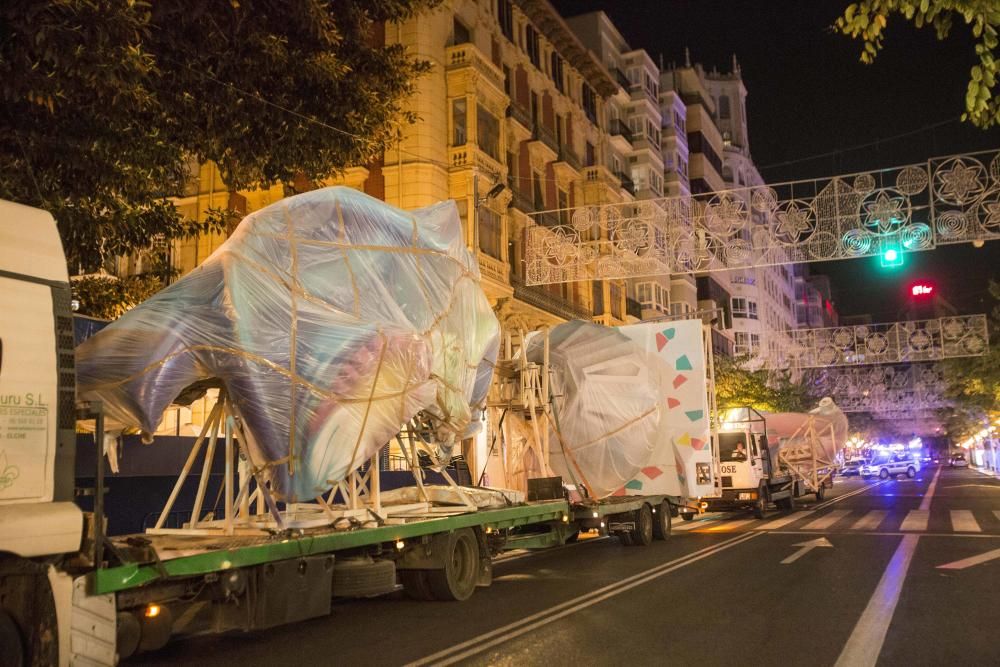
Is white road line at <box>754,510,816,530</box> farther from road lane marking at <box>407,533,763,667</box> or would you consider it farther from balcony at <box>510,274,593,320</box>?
balcony at <box>510,274,593,320</box>

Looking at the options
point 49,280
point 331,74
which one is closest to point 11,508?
point 49,280

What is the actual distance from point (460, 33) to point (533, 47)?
6841mm

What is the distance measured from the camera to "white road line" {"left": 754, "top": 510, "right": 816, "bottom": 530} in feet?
71.2

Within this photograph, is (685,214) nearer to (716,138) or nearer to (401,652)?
(401,652)

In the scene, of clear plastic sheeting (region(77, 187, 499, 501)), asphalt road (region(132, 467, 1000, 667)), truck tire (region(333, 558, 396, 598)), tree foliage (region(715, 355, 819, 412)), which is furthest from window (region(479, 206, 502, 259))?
truck tire (region(333, 558, 396, 598))

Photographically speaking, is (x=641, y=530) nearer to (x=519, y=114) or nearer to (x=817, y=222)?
(x=817, y=222)

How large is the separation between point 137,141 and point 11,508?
5.71 metres

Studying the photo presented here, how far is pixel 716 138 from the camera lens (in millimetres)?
75188

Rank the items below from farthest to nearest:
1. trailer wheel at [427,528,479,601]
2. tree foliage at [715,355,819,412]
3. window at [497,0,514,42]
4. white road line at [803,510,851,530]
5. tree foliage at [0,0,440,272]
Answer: tree foliage at [715,355,819,412], window at [497,0,514,42], white road line at [803,510,851,530], trailer wheel at [427,528,479,601], tree foliage at [0,0,440,272]

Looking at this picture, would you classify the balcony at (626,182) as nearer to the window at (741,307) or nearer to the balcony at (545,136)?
the balcony at (545,136)

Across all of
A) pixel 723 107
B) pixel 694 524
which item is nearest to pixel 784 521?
pixel 694 524

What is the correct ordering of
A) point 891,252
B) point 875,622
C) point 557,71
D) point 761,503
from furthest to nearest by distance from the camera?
point 557,71 < point 761,503 < point 891,252 < point 875,622

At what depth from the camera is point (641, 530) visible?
1706 centimetres

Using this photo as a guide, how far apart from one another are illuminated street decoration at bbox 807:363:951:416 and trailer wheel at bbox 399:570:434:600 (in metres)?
54.2
